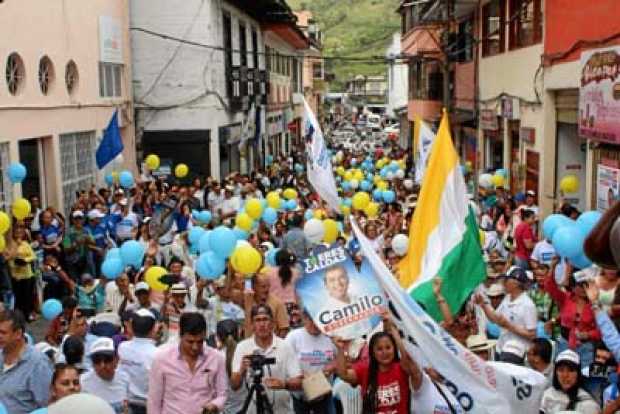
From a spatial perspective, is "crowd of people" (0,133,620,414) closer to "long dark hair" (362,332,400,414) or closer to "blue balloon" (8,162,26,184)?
"long dark hair" (362,332,400,414)

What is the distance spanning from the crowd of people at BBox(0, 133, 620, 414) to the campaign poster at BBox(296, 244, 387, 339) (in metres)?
0.13

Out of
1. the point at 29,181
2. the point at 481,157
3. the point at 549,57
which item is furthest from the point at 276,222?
the point at 481,157

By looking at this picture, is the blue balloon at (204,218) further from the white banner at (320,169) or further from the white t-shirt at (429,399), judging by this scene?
the white t-shirt at (429,399)

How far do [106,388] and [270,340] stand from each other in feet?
3.64

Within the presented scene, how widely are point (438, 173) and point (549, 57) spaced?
9658mm

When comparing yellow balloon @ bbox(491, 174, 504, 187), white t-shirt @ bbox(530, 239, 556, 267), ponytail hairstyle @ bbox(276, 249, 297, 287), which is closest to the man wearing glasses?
ponytail hairstyle @ bbox(276, 249, 297, 287)

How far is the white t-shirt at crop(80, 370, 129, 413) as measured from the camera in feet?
19.2

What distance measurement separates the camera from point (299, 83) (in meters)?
49.6

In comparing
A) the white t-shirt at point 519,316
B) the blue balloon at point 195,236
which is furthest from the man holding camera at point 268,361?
the blue balloon at point 195,236

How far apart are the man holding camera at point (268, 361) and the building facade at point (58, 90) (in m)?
8.74

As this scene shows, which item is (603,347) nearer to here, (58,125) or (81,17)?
(58,125)

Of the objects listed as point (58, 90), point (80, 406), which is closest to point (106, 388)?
point (80, 406)

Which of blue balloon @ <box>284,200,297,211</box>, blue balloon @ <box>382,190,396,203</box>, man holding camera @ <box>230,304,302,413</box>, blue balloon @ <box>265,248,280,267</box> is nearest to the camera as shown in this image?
man holding camera @ <box>230,304,302,413</box>

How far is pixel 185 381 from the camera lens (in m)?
5.51
